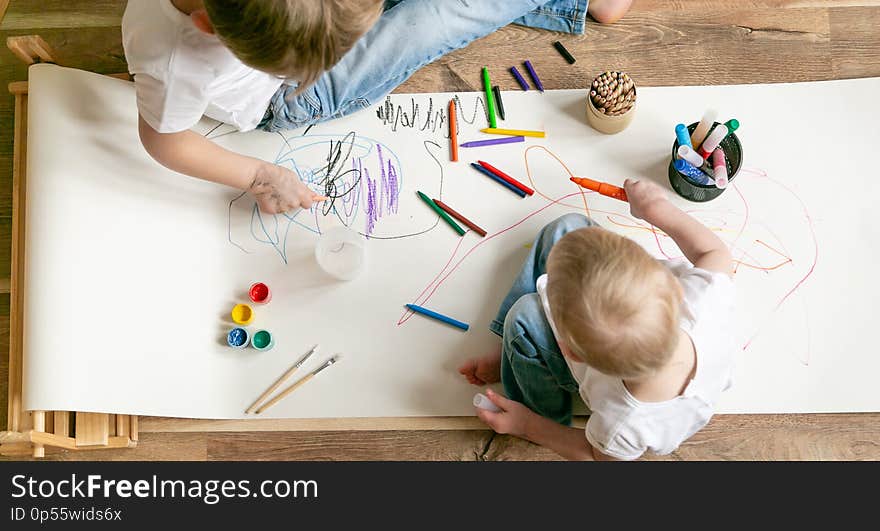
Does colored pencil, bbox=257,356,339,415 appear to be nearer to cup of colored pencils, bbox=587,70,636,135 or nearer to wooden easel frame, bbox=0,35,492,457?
wooden easel frame, bbox=0,35,492,457

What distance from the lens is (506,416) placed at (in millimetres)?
1033

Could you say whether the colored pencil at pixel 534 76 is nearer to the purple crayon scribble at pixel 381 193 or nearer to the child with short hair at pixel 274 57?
the child with short hair at pixel 274 57

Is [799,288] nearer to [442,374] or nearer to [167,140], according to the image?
[442,374]

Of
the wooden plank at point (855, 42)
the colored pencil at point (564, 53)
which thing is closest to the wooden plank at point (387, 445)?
the colored pencil at point (564, 53)

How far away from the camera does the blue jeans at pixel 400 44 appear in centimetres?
111

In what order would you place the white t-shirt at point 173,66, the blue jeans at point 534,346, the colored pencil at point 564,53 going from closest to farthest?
the white t-shirt at point 173,66 < the blue jeans at point 534,346 < the colored pencil at point 564,53

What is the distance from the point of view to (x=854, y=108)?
1135 mm

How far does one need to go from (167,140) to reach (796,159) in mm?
967

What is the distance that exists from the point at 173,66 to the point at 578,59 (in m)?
0.68

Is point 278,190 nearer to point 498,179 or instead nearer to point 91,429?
point 498,179

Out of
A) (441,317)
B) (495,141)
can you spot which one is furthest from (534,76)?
(441,317)

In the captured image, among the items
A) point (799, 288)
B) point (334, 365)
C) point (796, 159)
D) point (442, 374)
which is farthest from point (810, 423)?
point (334, 365)

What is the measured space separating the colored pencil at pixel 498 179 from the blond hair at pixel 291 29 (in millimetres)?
439

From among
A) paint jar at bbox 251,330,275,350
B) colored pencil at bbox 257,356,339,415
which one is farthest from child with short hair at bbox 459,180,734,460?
paint jar at bbox 251,330,275,350
